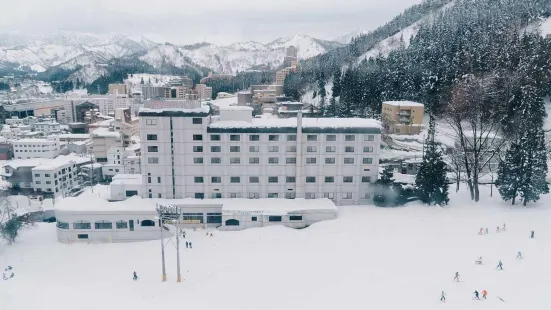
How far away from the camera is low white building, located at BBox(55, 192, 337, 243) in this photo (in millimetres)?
32750

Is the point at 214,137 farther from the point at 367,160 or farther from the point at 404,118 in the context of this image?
the point at 404,118

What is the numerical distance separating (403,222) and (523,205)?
11.0 m

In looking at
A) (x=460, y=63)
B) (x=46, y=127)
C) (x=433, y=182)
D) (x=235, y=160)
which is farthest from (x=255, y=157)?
(x=46, y=127)

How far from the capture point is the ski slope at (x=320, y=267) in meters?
21.3

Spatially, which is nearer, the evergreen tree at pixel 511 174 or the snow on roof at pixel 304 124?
the evergreen tree at pixel 511 174

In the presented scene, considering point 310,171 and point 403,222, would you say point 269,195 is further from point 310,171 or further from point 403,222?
point 403,222

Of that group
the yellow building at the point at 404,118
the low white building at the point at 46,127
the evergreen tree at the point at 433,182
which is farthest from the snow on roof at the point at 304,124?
the low white building at the point at 46,127

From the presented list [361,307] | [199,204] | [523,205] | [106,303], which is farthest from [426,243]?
[106,303]

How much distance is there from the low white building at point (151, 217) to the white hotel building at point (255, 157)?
222 centimetres

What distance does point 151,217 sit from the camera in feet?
108

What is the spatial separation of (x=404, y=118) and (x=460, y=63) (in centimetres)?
1345

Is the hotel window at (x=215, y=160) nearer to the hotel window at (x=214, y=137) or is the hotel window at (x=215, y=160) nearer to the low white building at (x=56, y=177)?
the hotel window at (x=214, y=137)

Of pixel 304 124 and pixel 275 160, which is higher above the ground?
pixel 304 124

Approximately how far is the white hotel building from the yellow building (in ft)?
85.8
